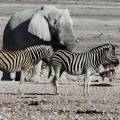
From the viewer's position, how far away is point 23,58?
813 inches

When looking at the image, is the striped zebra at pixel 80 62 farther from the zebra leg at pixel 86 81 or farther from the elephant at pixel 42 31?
the elephant at pixel 42 31

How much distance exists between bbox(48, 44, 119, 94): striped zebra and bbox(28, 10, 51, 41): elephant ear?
25.4 ft

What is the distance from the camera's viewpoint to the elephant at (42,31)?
26562mm

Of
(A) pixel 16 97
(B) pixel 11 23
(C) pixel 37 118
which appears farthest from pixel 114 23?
(C) pixel 37 118

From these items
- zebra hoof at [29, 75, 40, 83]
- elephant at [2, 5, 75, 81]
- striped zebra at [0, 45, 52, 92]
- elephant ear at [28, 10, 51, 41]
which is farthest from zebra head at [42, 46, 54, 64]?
elephant ear at [28, 10, 51, 41]

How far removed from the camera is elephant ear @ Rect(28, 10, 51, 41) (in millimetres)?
26625

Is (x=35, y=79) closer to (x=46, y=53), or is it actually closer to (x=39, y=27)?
(x=46, y=53)

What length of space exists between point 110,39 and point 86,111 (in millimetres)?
27400

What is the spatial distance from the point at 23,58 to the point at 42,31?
614cm

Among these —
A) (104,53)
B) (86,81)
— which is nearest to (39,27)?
(104,53)

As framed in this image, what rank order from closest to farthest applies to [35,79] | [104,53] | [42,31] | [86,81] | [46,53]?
1. [86,81]
2. [104,53]
3. [46,53]
4. [35,79]
5. [42,31]

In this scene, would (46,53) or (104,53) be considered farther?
(46,53)

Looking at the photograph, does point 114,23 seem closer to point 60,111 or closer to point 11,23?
point 11,23

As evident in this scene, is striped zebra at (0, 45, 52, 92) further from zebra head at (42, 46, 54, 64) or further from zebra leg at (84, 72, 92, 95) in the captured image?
zebra leg at (84, 72, 92, 95)
